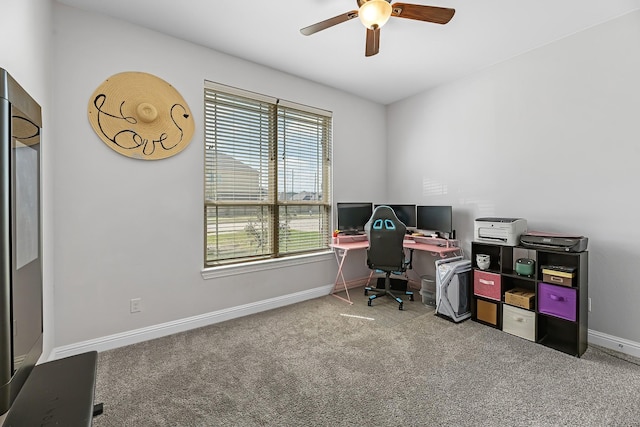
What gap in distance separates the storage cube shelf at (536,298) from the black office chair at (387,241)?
0.74 m

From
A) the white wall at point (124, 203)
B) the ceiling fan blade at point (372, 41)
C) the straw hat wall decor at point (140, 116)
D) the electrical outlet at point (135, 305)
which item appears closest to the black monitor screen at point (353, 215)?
the white wall at point (124, 203)

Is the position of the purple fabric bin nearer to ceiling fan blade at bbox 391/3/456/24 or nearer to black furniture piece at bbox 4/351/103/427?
ceiling fan blade at bbox 391/3/456/24

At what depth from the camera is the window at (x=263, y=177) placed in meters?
2.97

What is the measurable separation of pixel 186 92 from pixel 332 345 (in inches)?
104

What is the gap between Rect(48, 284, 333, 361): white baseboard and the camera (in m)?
2.26

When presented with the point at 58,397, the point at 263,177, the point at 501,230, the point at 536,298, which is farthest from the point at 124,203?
the point at 536,298

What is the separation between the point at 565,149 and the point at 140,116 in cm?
380

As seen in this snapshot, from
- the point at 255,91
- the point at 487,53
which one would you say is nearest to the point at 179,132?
the point at 255,91

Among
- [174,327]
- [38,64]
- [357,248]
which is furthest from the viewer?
[357,248]

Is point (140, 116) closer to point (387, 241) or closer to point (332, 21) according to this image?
point (332, 21)

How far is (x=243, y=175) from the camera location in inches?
123

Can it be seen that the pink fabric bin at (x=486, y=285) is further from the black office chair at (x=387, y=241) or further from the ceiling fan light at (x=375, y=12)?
the ceiling fan light at (x=375, y=12)

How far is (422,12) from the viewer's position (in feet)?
6.36

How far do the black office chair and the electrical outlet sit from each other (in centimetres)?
230
